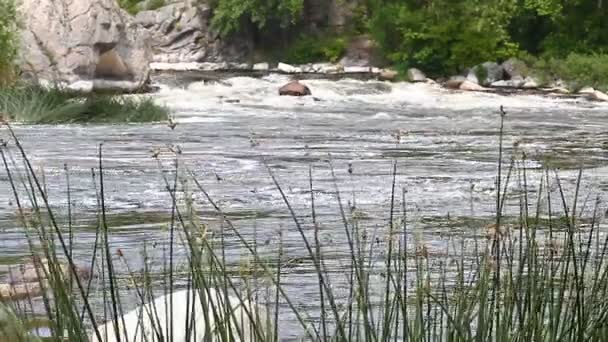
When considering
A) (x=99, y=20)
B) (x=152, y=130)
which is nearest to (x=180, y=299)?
(x=152, y=130)

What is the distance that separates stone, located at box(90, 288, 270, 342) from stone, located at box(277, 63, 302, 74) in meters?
25.5

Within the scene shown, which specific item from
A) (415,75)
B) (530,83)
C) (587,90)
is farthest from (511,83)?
(415,75)

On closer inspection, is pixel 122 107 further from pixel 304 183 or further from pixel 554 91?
pixel 554 91

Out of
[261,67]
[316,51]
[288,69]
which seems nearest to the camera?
[288,69]

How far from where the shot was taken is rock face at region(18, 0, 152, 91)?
21.1 m

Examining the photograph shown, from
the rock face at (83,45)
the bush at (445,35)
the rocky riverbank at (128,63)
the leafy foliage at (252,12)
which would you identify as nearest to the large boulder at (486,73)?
the rocky riverbank at (128,63)

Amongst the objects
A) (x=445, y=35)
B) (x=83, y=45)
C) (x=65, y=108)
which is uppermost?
(x=83, y=45)

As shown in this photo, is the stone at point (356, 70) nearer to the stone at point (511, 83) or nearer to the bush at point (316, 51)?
the bush at point (316, 51)

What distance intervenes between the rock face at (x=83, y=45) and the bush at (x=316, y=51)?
8.87 metres

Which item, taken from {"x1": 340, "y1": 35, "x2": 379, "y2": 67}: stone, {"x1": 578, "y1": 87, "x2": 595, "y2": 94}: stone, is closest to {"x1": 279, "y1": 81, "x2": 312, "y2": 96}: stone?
{"x1": 578, "y1": 87, "x2": 595, "y2": 94}: stone

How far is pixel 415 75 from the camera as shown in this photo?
2667 cm

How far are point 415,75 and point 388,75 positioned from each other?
70 cm

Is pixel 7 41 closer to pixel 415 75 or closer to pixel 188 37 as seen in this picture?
pixel 415 75

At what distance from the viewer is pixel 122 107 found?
16.3m
